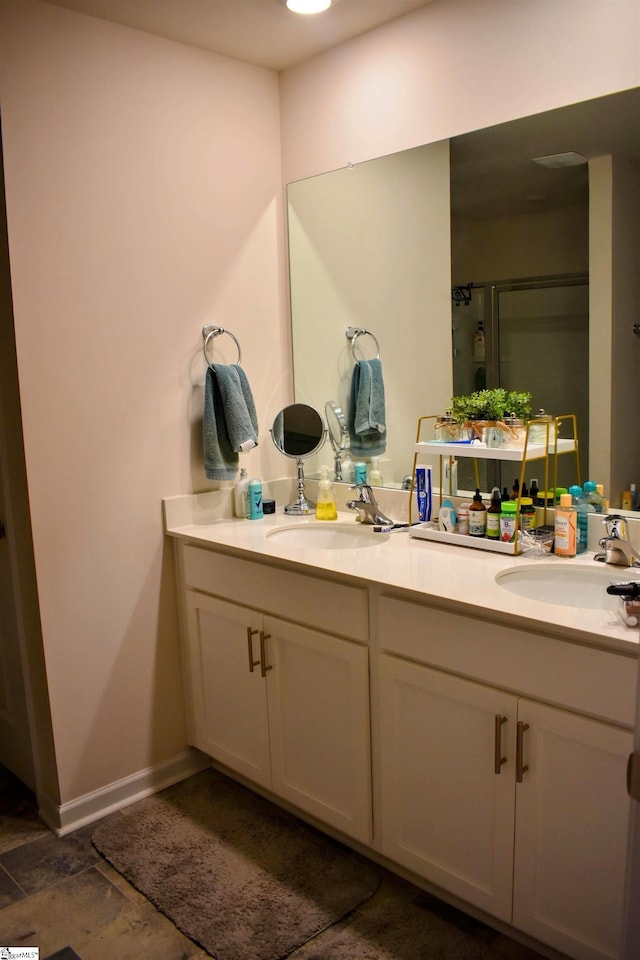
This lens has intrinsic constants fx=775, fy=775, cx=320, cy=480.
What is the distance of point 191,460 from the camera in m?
2.62

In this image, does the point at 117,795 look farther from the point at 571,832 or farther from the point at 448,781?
the point at 571,832

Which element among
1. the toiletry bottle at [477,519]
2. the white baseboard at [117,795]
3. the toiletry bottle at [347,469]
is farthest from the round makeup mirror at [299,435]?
the white baseboard at [117,795]

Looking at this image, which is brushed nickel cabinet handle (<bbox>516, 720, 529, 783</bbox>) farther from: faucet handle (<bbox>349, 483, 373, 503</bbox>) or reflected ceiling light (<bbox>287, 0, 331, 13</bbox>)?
reflected ceiling light (<bbox>287, 0, 331, 13</bbox>)

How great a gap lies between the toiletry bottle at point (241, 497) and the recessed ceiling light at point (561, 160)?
1372 mm

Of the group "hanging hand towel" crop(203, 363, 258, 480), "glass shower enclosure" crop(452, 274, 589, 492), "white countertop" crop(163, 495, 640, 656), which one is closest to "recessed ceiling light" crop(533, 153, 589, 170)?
"glass shower enclosure" crop(452, 274, 589, 492)

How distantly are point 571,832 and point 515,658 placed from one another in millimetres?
366

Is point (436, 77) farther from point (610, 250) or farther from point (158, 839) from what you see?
point (158, 839)

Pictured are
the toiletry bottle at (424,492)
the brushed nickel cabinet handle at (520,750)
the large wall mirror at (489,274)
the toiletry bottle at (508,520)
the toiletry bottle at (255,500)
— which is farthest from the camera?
the toiletry bottle at (255,500)

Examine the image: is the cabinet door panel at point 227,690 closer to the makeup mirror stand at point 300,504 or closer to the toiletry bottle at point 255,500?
the toiletry bottle at point 255,500

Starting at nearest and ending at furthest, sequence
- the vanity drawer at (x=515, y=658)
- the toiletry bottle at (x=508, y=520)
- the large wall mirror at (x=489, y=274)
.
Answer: the vanity drawer at (x=515, y=658), the large wall mirror at (x=489, y=274), the toiletry bottle at (x=508, y=520)

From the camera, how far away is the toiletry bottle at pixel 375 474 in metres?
2.66

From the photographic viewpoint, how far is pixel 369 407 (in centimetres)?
265

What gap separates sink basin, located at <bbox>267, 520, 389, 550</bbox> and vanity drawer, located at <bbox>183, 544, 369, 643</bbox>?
21cm

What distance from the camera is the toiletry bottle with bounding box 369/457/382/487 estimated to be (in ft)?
8.71
